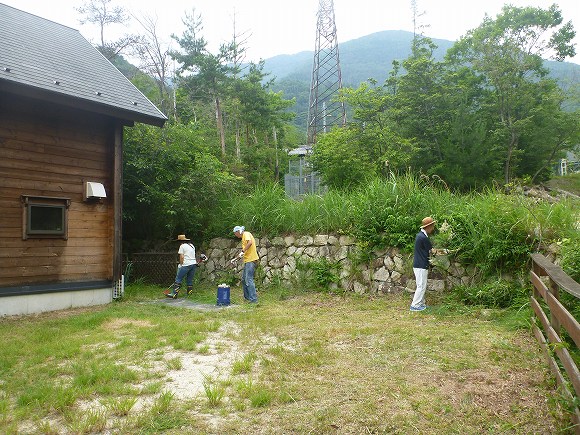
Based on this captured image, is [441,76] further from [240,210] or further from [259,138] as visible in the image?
[240,210]

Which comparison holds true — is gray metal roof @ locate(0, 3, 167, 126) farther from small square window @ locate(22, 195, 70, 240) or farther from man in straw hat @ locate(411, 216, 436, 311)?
man in straw hat @ locate(411, 216, 436, 311)

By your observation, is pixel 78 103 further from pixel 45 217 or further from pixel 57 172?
pixel 45 217

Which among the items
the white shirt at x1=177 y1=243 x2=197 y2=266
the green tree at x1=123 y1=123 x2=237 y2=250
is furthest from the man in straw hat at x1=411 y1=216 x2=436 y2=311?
the green tree at x1=123 y1=123 x2=237 y2=250

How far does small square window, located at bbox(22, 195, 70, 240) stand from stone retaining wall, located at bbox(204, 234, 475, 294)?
4.40 meters

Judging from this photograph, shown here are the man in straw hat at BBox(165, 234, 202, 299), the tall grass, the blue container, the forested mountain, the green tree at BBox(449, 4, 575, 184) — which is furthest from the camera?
the forested mountain

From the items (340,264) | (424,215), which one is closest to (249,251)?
(340,264)

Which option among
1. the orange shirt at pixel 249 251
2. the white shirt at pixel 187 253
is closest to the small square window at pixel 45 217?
the white shirt at pixel 187 253

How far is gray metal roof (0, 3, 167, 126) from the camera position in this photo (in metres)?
7.95

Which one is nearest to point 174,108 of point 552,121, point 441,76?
point 441,76

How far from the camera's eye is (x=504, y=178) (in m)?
20.2

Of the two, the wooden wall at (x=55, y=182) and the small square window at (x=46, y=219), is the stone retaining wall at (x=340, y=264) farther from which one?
the small square window at (x=46, y=219)

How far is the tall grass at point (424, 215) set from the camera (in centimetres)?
761

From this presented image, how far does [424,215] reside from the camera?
9203 mm

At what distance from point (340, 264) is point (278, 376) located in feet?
19.9
